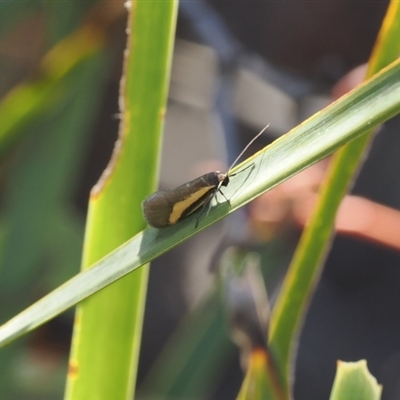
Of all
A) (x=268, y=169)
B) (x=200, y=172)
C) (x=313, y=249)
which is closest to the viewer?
(x=268, y=169)

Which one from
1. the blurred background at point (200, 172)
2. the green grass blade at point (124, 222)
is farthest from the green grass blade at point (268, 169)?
the blurred background at point (200, 172)

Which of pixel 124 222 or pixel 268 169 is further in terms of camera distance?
pixel 124 222

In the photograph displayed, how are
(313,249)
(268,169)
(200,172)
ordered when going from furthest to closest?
(200,172), (313,249), (268,169)

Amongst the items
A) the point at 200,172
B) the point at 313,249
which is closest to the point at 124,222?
the point at 313,249

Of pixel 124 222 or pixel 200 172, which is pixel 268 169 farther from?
pixel 200 172

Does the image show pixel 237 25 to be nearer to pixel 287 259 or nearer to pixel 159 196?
pixel 287 259

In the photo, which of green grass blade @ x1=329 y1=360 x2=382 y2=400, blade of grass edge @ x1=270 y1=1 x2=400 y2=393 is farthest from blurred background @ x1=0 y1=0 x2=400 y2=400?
green grass blade @ x1=329 y1=360 x2=382 y2=400

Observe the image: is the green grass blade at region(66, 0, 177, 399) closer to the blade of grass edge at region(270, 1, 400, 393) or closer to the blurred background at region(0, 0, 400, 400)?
the blade of grass edge at region(270, 1, 400, 393)

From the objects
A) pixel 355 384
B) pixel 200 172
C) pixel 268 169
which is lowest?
pixel 355 384
